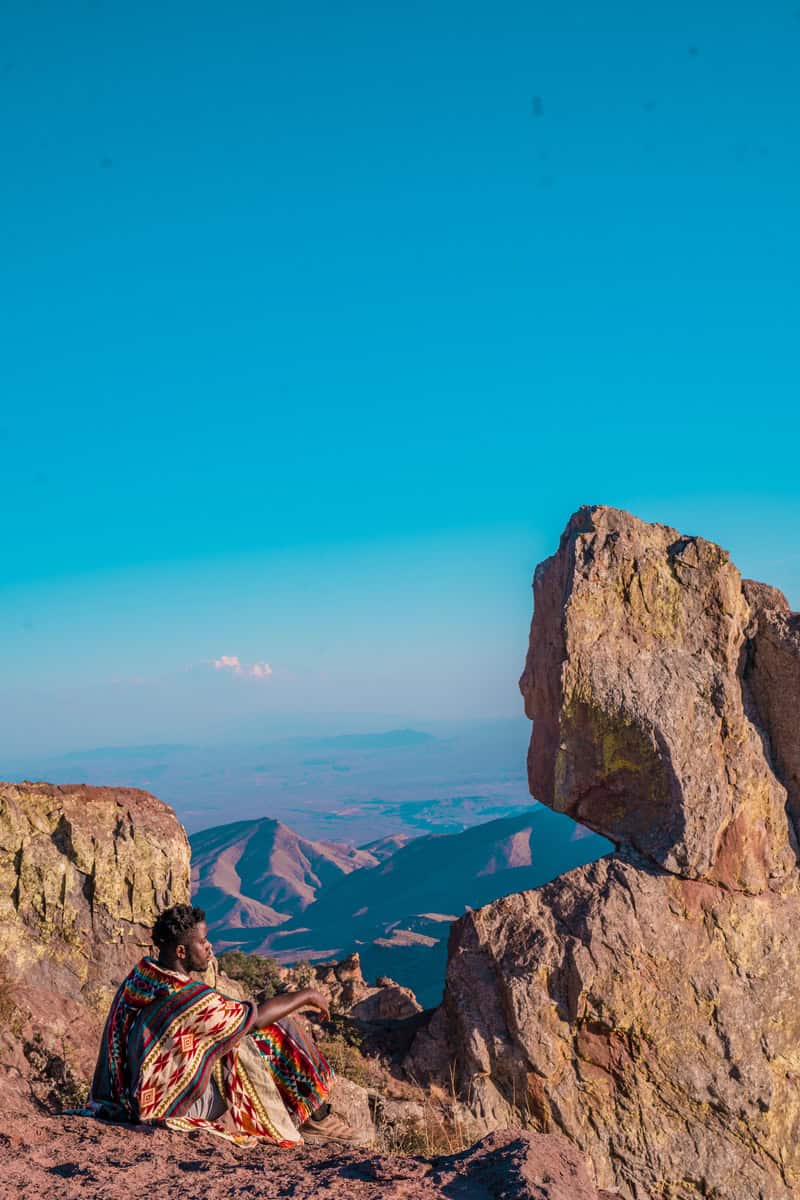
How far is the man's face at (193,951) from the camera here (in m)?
7.01

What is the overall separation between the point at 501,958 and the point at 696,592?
5296 millimetres

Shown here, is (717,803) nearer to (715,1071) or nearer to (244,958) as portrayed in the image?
(715,1071)

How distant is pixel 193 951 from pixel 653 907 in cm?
638

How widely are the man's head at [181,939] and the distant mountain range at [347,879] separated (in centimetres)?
6989

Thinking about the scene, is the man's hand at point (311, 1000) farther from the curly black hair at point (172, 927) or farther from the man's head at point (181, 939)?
the curly black hair at point (172, 927)

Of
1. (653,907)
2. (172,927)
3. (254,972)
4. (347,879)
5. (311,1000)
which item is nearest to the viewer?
(172,927)

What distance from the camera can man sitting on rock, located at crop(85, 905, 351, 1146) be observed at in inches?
263

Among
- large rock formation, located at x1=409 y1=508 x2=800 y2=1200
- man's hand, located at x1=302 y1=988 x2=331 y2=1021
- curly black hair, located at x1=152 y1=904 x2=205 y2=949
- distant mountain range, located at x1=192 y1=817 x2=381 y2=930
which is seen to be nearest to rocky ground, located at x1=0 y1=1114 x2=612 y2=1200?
man's hand, located at x1=302 y1=988 x2=331 y2=1021

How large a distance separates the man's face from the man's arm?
1.69ft

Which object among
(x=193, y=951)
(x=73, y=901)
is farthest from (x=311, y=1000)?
(x=73, y=901)

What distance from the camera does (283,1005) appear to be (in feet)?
23.8

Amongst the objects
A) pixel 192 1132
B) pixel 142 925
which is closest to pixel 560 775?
pixel 142 925

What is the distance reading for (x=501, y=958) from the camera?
11359 millimetres

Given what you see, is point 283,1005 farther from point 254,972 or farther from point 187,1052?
point 254,972
